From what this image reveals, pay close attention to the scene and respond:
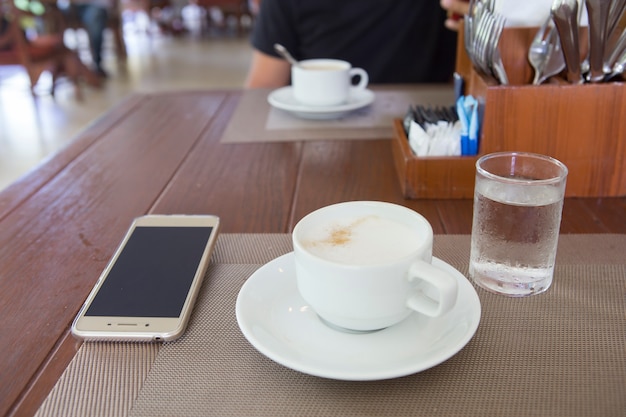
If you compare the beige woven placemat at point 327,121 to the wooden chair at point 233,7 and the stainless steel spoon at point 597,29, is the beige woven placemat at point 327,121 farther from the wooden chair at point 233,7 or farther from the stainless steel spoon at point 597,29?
the wooden chair at point 233,7

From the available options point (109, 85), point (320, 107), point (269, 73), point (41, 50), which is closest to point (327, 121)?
point (320, 107)

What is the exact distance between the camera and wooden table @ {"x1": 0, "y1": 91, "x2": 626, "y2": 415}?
476 mm

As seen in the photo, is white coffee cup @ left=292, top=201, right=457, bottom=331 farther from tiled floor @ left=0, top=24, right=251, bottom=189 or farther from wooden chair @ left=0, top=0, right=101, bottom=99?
wooden chair @ left=0, top=0, right=101, bottom=99

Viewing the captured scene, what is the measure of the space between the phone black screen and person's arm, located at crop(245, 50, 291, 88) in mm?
903

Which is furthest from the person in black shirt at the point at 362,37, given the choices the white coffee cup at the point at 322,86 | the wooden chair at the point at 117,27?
the wooden chair at the point at 117,27

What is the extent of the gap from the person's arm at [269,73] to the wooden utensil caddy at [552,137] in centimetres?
80

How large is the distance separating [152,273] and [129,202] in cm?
→ 22

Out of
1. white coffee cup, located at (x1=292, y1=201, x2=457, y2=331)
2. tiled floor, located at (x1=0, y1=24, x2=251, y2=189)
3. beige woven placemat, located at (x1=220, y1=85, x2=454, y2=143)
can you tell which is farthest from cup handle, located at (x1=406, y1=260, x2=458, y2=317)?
tiled floor, located at (x1=0, y1=24, x2=251, y2=189)

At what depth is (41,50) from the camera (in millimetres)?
3553

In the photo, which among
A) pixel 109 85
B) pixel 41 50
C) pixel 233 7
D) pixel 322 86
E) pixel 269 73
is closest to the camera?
pixel 322 86

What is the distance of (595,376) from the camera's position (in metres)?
0.40

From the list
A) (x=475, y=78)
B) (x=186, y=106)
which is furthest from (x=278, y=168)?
(x=186, y=106)

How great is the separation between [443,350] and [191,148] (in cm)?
61

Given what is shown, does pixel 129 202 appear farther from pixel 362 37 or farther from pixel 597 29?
pixel 362 37
